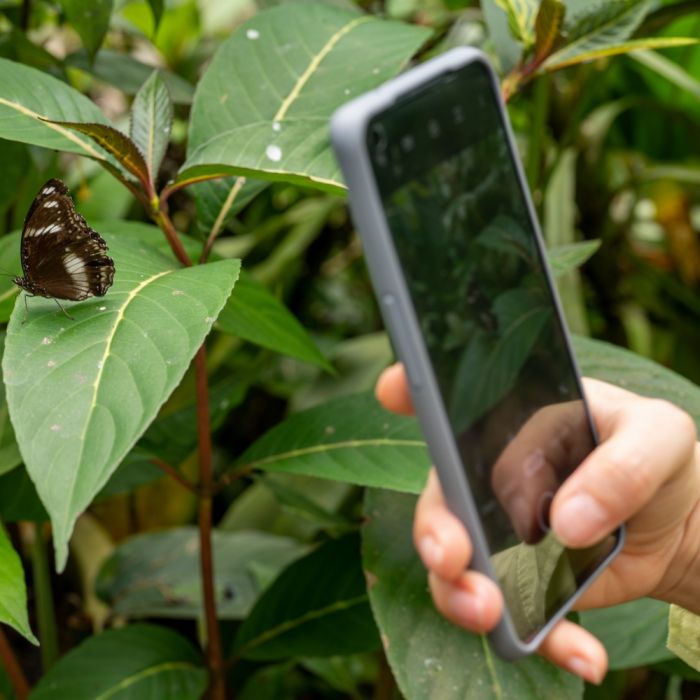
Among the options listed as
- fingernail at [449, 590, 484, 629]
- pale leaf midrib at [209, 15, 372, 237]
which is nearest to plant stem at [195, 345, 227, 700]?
pale leaf midrib at [209, 15, 372, 237]

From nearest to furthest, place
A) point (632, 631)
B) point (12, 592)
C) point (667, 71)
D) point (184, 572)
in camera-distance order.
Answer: point (12, 592) → point (632, 631) → point (184, 572) → point (667, 71)

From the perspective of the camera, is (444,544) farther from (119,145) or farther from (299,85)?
(299,85)

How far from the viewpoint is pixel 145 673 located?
812 mm

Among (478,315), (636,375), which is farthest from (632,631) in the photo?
(478,315)

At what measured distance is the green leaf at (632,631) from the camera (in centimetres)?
89

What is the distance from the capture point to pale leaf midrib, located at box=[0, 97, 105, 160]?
2.15 ft

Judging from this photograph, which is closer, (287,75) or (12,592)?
(12,592)

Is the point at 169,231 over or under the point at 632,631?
over

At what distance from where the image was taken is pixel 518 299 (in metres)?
0.57

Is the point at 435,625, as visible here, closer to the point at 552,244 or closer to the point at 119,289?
the point at 119,289

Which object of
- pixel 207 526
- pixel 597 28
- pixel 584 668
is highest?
pixel 597 28

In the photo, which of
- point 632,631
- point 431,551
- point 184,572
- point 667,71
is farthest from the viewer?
point 667,71

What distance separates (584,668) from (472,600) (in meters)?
0.10

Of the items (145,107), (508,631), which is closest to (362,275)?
(145,107)
